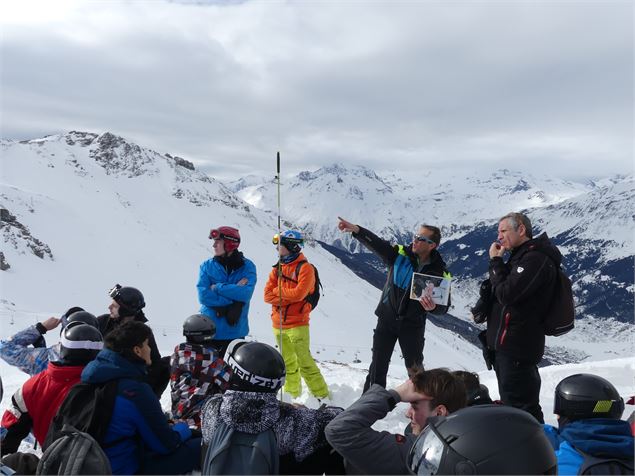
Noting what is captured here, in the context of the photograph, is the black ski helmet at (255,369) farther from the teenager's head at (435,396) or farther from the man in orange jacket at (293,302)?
the man in orange jacket at (293,302)

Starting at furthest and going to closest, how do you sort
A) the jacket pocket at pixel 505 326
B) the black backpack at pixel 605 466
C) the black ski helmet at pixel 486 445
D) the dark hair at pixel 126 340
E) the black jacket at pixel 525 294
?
the jacket pocket at pixel 505 326, the black jacket at pixel 525 294, the dark hair at pixel 126 340, the black backpack at pixel 605 466, the black ski helmet at pixel 486 445

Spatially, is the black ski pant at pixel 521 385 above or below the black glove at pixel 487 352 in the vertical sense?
below

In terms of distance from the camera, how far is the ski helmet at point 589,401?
321 cm


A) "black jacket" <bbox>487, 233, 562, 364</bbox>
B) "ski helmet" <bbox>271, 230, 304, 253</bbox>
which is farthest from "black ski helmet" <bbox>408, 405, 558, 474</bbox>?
"ski helmet" <bbox>271, 230, 304, 253</bbox>

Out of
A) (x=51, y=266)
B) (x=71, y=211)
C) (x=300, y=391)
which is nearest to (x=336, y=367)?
(x=300, y=391)

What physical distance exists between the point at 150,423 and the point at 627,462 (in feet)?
10.3

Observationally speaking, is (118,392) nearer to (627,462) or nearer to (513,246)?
(627,462)

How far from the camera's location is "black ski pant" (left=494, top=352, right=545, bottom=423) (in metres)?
4.84

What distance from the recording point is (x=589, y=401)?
3.21 meters

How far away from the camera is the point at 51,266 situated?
127ft

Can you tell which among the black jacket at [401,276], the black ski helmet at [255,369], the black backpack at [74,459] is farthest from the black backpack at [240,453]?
the black jacket at [401,276]

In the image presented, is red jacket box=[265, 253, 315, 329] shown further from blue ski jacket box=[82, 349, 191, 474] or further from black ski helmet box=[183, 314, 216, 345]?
blue ski jacket box=[82, 349, 191, 474]

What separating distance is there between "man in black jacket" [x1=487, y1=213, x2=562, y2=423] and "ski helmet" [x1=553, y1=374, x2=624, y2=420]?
57.5 inches

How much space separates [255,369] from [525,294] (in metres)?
2.83
